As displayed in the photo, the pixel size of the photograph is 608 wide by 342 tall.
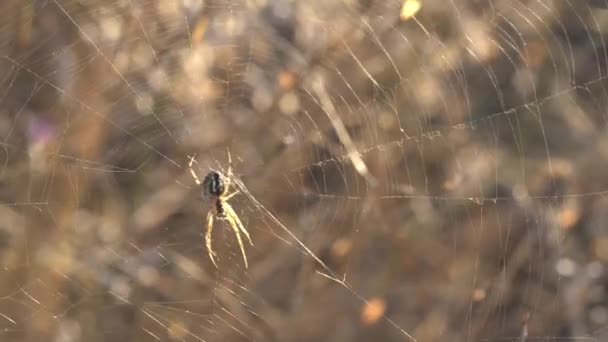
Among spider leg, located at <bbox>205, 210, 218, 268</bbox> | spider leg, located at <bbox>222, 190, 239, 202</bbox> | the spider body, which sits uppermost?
the spider body

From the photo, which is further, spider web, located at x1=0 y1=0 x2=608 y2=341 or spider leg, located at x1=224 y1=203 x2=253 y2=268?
spider leg, located at x1=224 y1=203 x2=253 y2=268

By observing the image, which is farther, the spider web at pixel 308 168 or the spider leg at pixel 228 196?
the spider leg at pixel 228 196

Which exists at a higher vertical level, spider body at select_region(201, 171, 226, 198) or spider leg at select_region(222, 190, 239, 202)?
spider body at select_region(201, 171, 226, 198)

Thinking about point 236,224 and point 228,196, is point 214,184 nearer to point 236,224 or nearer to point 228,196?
point 228,196

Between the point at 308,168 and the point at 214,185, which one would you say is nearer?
the point at 214,185

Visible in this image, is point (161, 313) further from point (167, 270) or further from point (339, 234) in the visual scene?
point (339, 234)

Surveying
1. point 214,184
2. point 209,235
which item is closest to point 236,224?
point 209,235
